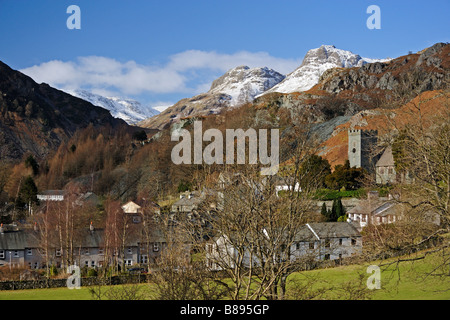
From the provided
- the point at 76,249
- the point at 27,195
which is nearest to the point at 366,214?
the point at 76,249

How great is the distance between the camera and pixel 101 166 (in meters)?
108

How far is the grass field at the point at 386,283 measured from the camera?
19.4 metres

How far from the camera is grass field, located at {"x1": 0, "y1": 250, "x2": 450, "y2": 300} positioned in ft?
63.5

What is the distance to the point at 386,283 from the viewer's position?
19.0 meters

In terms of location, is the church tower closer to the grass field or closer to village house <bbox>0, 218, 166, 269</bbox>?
village house <bbox>0, 218, 166, 269</bbox>

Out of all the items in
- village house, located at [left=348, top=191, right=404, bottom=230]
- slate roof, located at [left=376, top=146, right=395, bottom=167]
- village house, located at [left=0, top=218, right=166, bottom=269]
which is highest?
slate roof, located at [left=376, top=146, right=395, bottom=167]

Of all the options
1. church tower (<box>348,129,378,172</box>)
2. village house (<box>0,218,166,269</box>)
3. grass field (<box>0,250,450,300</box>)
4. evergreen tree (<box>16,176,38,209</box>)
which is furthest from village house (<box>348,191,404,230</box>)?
evergreen tree (<box>16,176,38,209</box>)

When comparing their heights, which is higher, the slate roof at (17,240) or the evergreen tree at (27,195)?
the evergreen tree at (27,195)

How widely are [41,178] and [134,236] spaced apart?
62.0 metres

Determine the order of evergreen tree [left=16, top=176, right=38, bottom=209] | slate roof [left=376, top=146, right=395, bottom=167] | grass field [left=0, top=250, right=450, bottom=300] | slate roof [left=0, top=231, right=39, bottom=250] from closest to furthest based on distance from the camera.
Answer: grass field [left=0, top=250, right=450, bottom=300] → slate roof [left=0, top=231, right=39, bottom=250] → slate roof [left=376, top=146, right=395, bottom=167] → evergreen tree [left=16, top=176, right=38, bottom=209]

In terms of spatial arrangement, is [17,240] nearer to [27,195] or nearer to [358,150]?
[27,195]

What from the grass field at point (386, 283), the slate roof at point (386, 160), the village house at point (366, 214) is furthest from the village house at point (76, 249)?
the slate roof at point (386, 160)

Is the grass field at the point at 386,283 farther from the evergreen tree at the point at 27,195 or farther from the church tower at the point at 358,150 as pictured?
the evergreen tree at the point at 27,195
